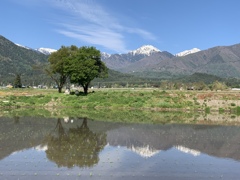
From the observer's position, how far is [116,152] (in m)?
25.2

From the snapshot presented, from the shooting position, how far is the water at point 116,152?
18.8 meters

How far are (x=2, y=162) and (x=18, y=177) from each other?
4152 millimetres

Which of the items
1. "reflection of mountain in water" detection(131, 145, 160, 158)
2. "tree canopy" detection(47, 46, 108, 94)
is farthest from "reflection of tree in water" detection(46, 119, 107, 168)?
"tree canopy" detection(47, 46, 108, 94)

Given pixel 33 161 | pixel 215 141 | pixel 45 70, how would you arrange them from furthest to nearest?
pixel 45 70
pixel 215 141
pixel 33 161

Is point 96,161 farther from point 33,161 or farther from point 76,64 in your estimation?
point 76,64

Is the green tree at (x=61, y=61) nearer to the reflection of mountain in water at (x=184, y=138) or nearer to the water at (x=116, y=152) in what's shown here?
the water at (x=116, y=152)

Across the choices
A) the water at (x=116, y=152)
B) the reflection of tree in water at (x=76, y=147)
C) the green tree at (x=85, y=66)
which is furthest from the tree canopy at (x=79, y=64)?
the reflection of tree in water at (x=76, y=147)

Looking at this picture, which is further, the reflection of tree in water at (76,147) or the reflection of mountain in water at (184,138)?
the reflection of mountain in water at (184,138)

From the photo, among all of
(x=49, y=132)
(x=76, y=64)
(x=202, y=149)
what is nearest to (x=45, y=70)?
(x=76, y=64)

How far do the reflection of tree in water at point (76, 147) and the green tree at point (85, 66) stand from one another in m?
42.8

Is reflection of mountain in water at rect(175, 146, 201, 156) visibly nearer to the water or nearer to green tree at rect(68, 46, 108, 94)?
the water

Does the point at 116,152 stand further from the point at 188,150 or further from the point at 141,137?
the point at 141,137

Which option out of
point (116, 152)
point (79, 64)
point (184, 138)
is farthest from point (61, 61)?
point (116, 152)

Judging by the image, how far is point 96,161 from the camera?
70.8 feet
